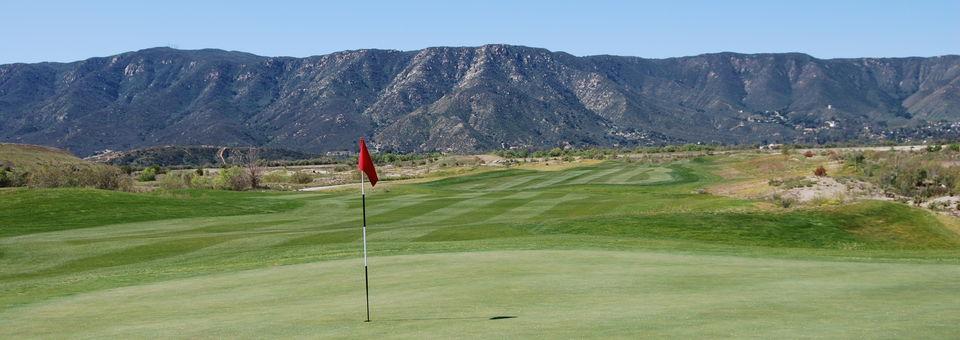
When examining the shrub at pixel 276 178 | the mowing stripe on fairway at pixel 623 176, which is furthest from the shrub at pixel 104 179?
the mowing stripe on fairway at pixel 623 176

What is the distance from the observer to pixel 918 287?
545 inches

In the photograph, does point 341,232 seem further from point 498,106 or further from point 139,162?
point 498,106

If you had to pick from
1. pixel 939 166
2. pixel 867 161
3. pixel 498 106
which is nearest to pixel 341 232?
pixel 939 166

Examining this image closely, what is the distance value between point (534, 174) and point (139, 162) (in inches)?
3038

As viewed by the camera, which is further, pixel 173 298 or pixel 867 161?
pixel 867 161

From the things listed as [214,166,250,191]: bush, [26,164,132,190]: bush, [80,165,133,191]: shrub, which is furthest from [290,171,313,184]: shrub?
[80,165,133,191]: shrub

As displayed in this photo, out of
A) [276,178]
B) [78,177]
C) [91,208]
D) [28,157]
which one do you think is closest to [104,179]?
[78,177]

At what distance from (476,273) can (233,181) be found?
59.7 meters

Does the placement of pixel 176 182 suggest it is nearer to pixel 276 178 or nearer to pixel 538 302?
pixel 276 178

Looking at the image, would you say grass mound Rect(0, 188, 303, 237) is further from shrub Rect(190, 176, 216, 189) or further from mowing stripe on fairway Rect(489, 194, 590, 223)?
shrub Rect(190, 176, 216, 189)

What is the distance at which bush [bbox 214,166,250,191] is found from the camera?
72625 millimetres

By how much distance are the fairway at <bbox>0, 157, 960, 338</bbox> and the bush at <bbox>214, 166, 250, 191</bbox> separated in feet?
94.4

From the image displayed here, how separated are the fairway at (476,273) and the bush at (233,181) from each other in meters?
28.8

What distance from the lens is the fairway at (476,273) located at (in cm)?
1107
